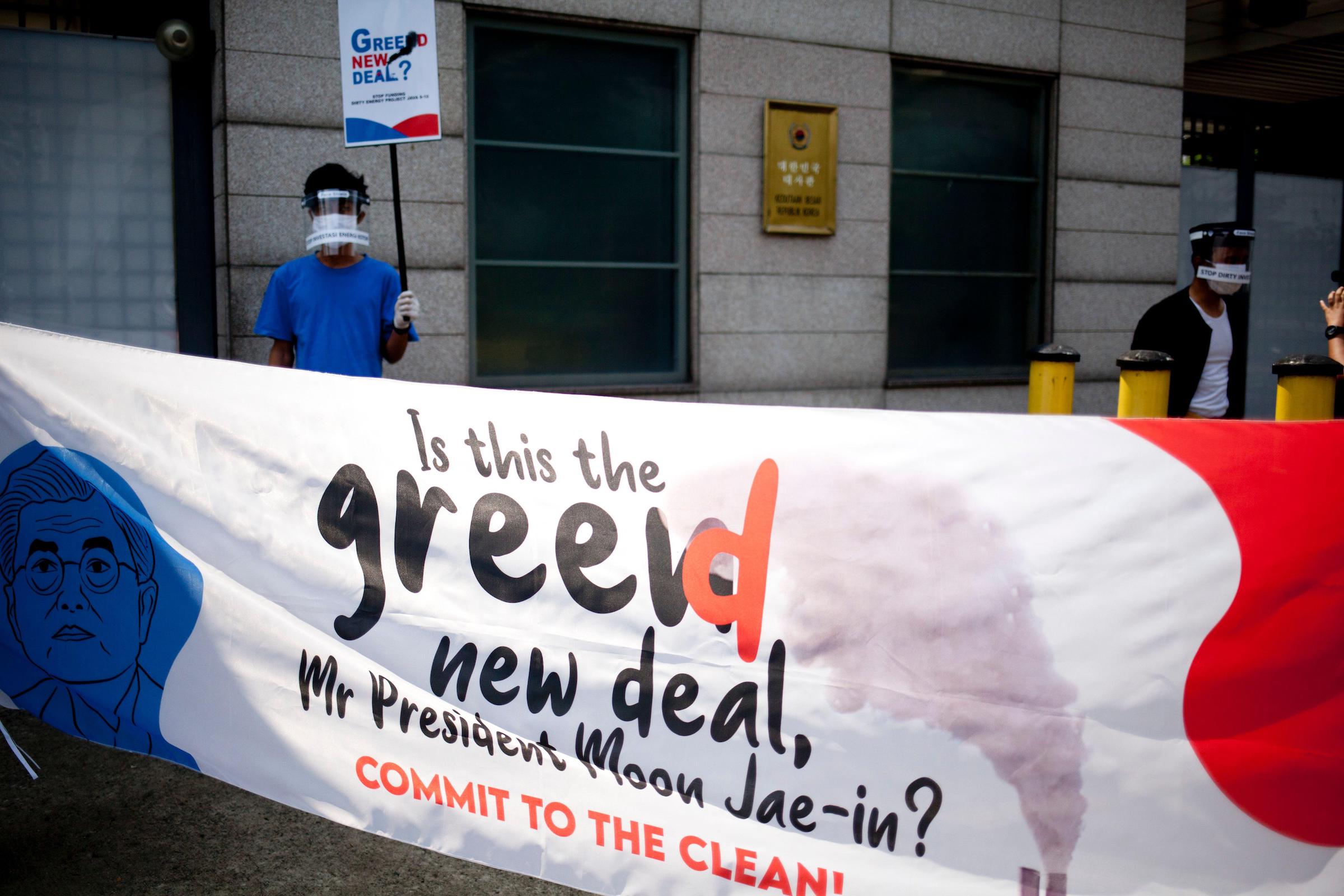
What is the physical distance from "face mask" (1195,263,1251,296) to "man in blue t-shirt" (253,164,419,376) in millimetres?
3611

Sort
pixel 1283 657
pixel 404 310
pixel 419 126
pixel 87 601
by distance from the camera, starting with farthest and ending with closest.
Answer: pixel 419 126
pixel 404 310
pixel 87 601
pixel 1283 657

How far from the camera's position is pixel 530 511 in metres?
2.73

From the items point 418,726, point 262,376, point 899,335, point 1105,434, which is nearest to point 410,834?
point 418,726

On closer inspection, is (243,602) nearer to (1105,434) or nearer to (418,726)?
(418,726)

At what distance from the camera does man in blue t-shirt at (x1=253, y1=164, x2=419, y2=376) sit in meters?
5.00

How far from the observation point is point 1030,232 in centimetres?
918

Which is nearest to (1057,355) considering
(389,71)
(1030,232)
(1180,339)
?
(1180,339)

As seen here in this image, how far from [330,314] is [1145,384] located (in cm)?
341

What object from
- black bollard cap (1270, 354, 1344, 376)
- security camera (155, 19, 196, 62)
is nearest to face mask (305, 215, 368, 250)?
security camera (155, 19, 196, 62)

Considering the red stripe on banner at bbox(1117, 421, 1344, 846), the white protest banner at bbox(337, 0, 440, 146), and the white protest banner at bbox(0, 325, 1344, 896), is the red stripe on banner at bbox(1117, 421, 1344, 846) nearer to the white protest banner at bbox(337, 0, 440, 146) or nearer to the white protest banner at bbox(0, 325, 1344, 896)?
the white protest banner at bbox(0, 325, 1344, 896)

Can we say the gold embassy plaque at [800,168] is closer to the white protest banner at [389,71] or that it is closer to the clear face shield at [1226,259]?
the white protest banner at [389,71]

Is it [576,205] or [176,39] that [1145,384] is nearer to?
[576,205]

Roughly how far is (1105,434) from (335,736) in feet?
6.67

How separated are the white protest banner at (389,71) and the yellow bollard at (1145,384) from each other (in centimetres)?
319
